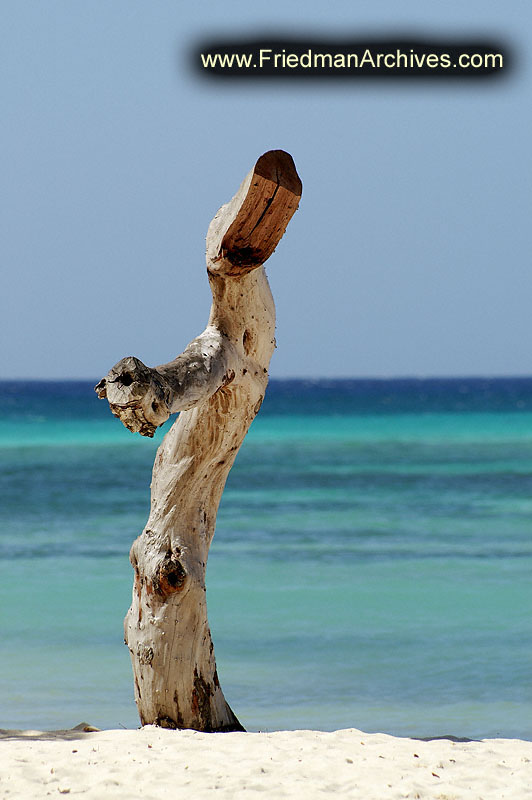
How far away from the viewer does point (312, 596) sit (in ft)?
28.9

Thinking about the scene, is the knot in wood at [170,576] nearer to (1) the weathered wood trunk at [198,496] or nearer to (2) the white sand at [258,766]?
(1) the weathered wood trunk at [198,496]

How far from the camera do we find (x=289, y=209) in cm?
412

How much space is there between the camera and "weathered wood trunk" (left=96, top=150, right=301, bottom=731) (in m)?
4.29

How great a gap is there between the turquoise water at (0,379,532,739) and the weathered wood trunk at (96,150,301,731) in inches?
38.8

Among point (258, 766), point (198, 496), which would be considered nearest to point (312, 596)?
point (198, 496)

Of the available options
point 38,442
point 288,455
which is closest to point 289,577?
point 288,455

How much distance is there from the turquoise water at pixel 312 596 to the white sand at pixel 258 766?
1.19m

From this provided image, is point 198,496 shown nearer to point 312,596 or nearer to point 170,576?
point 170,576

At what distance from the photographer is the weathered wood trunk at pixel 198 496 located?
4.29 metres

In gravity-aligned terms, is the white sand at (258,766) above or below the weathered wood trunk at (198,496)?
below

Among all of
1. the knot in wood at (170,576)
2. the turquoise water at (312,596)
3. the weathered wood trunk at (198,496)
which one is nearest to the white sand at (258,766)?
the weathered wood trunk at (198,496)

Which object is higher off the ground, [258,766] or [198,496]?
[198,496]

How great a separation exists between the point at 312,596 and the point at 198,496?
178 inches

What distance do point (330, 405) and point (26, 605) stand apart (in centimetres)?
4573
